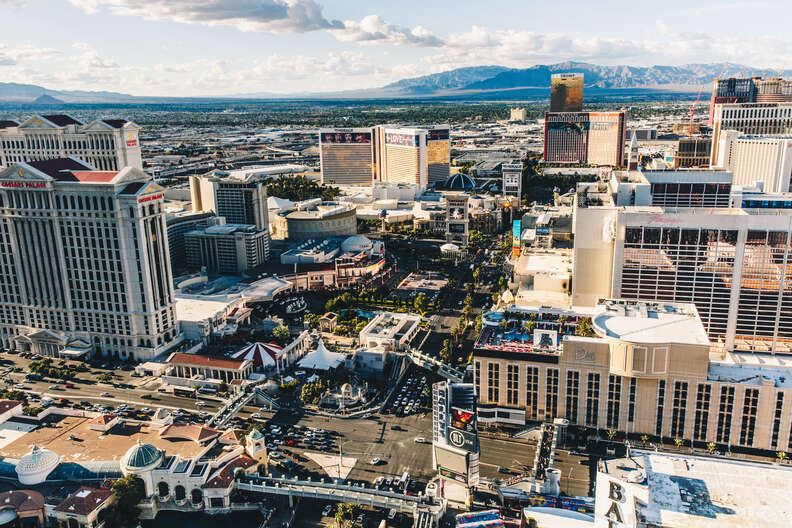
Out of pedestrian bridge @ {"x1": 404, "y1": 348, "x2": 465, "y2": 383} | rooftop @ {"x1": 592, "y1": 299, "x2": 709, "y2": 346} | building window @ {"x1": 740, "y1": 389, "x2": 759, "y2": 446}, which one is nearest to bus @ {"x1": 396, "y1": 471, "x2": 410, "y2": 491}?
pedestrian bridge @ {"x1": 404, "y1": 348, "x2": 465, "y2": 383}

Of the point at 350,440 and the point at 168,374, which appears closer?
the point at 350,440

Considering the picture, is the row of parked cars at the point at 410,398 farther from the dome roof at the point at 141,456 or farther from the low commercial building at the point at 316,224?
the low commercial building at the point at 316,224

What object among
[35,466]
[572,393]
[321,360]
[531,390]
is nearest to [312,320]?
[321,360]

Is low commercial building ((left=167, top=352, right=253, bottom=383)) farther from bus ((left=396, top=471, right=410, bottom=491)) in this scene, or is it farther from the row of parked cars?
bus ((left=396, top=471, right=410, bottom=491))

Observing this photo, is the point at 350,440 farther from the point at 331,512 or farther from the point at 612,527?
the point at 612,527

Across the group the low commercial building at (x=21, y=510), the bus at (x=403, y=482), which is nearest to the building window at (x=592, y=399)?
the bus at (x=403, y=482)

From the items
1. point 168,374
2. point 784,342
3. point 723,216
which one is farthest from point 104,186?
point 784,342

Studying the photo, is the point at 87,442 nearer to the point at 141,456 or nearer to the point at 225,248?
the point at 141,456

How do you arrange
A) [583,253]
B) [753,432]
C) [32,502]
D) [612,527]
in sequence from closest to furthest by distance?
[612,527]
[32,502]
[753,432]
[583,253]
